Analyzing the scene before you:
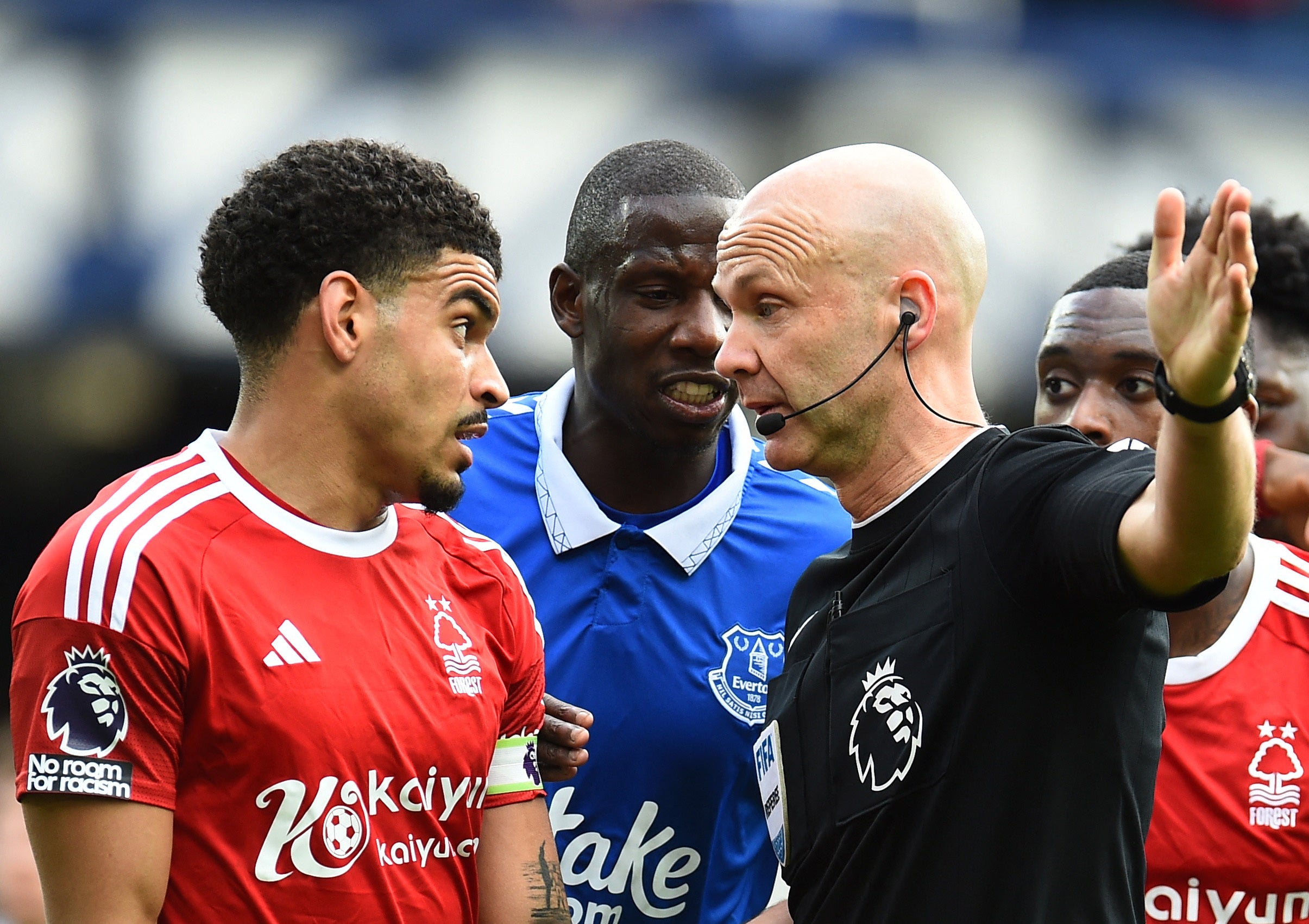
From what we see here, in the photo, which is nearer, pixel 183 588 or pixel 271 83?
pixel 183 588

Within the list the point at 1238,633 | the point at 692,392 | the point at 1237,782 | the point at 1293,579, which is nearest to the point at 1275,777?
the point at 1237,782

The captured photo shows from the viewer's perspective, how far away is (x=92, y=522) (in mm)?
2664

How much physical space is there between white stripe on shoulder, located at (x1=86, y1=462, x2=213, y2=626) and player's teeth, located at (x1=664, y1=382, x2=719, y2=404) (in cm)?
151

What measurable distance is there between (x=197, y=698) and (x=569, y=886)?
5.03 ft

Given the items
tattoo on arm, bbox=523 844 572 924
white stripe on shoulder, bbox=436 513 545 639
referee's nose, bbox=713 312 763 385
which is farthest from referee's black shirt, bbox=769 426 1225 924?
white stripe on shoulder, bbox=436 513 545 639

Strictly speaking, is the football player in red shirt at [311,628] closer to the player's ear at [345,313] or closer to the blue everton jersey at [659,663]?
the player's ear at [345,313]

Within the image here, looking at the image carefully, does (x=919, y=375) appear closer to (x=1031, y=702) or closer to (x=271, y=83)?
(x=1031, y=702)

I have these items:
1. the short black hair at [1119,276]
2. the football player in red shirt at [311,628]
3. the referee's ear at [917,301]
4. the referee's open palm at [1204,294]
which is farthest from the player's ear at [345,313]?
the short black hair at [1119,276]

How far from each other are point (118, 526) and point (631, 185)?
1.97 metres

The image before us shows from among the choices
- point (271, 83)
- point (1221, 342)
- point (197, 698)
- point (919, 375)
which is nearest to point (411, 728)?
point (197, 698)

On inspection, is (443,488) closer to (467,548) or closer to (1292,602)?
(467,548)

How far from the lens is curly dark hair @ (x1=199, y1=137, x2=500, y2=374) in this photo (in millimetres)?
2961

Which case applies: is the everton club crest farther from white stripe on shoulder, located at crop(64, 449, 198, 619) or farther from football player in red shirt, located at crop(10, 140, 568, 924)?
white stripe on shoulder, located at crop(64, 449, 198, 619)

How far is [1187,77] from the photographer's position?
27.2 feet
